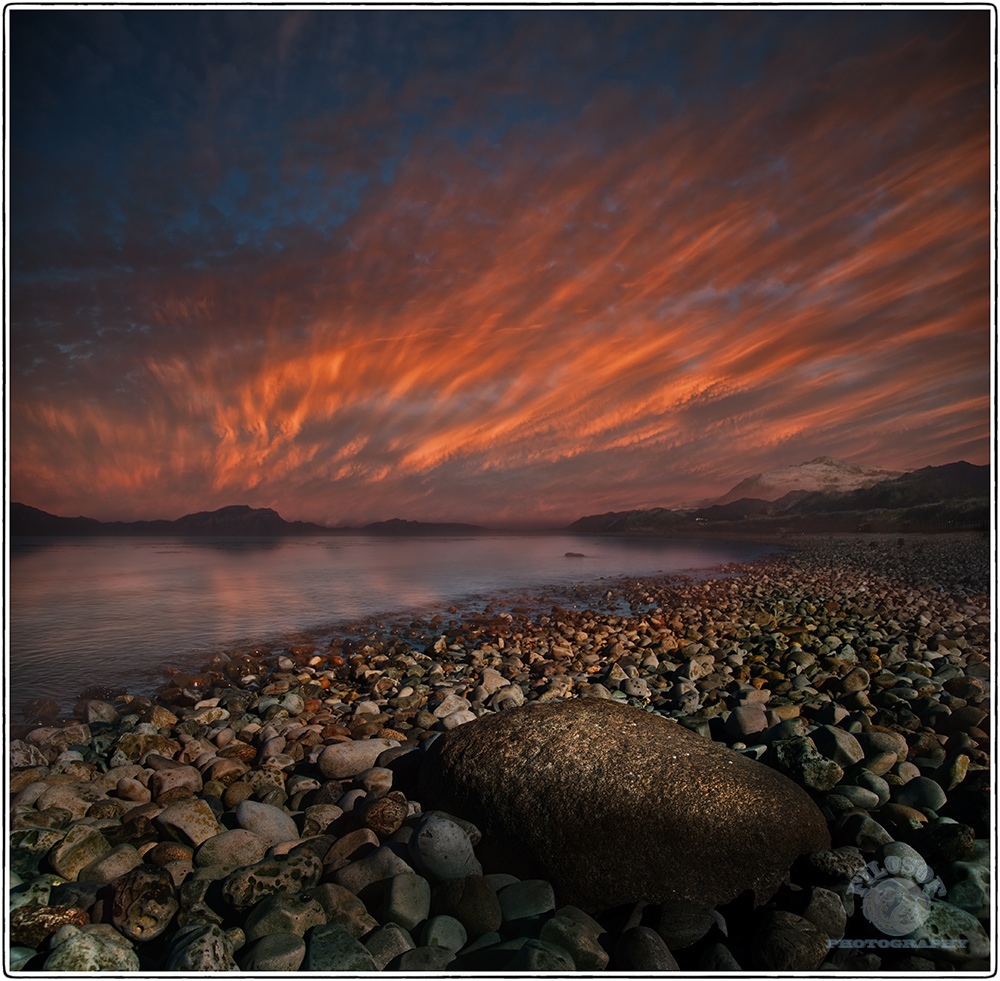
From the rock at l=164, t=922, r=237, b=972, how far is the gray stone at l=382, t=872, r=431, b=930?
2.32 feet

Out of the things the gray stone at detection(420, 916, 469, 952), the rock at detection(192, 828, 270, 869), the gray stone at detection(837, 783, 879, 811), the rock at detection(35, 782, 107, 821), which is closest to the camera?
the gray stone at detection(420, 916, 469, 952)

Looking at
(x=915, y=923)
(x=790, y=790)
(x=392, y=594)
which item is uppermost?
(x=790, y=790)

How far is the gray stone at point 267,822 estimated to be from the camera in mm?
3451

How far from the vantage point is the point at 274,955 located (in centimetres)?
240

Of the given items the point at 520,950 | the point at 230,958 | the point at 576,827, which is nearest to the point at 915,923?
the point at 576,827

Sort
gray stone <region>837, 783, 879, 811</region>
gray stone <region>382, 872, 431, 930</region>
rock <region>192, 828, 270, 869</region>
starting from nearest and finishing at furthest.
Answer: gray stone <region>382, 872, 431, 930</region> → rock <region>192, 828, 270, 869</region> → gray stone <region>837, 783, 879, 811</region>

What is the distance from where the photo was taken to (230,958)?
243 cm

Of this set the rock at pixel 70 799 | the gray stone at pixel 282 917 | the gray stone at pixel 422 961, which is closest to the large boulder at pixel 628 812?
the gray stone at pixel 422 961

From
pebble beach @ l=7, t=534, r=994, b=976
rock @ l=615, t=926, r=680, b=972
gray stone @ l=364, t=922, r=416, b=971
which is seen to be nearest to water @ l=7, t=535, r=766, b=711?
pebble beach @ l=7, t=534, r=994, b=976

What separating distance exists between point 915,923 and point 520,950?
1.83 metres

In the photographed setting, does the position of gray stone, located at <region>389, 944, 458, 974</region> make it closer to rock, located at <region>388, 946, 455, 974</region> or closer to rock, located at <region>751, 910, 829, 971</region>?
rock, located at <region>388, 946, 455, 974</region>

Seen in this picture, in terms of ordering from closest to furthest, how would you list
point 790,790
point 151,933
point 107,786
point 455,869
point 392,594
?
1. point 151,933
2. point 455,869
3. point 790,790
4. point 107,786
5. point 392,594

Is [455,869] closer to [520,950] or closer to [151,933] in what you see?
[520,950]

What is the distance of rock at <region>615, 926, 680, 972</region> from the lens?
2363 mm
